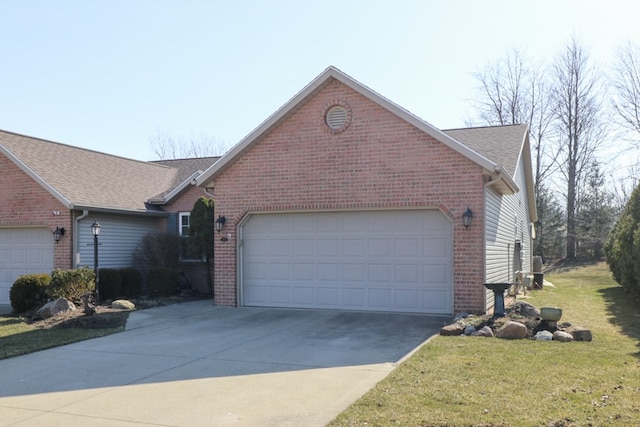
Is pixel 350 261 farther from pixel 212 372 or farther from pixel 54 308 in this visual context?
pixel 54 308

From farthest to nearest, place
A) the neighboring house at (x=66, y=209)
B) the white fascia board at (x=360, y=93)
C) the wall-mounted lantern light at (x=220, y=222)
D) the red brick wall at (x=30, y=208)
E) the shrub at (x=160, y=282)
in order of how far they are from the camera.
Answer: the shrub at (x=160, y=282)
the neighboring house at (x=66, y=209)
the red brick wall at (x=30, y=208)
the wall-mounted lantern light at (x=220, y=222)
the white fascia board at (x=360, y=93)

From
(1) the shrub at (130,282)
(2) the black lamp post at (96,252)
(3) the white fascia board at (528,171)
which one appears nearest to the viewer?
(2) the black lamp post at (96,252)

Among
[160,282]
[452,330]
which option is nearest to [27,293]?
[160,282]

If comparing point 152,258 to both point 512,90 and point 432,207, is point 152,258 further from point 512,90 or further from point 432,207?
point 512,90

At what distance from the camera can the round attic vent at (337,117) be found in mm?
13703

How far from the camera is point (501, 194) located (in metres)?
15.2

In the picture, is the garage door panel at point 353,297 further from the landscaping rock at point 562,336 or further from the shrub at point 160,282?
the shrub at point 160,282

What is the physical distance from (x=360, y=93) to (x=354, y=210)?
9.06 feet

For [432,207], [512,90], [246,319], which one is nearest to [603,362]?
[432,207]

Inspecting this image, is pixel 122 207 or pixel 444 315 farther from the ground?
pixel 122 207

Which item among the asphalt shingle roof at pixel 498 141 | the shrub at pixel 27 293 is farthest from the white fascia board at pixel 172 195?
the asphalt shingle roof at pixel 498 141

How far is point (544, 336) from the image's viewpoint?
31.6ft

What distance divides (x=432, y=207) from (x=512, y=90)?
3044 cm

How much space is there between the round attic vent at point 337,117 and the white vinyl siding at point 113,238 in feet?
26.2
